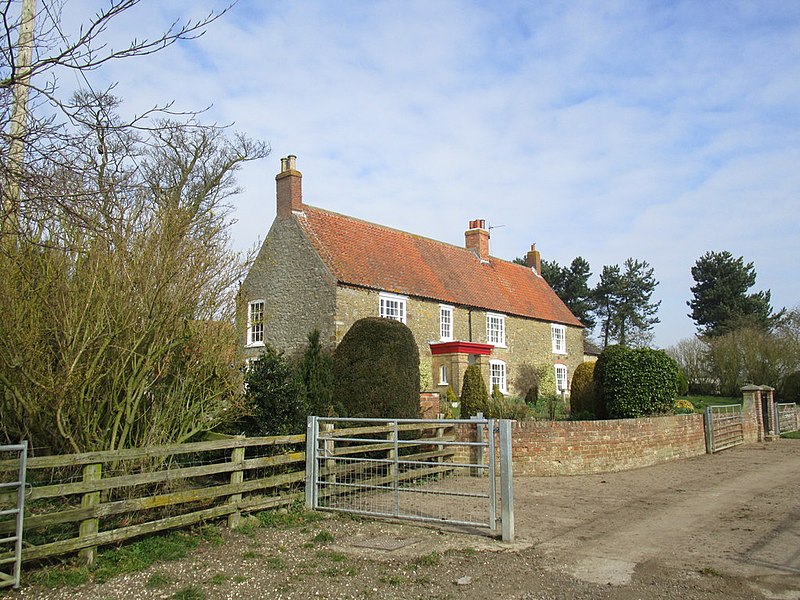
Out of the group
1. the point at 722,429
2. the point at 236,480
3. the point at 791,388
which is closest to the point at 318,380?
the point at 236,480

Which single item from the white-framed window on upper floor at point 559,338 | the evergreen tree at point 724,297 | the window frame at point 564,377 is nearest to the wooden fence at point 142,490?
the window frame at point 564,377

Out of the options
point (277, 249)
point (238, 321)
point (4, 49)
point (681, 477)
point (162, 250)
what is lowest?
point (681, 477)

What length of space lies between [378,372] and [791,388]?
101 ft

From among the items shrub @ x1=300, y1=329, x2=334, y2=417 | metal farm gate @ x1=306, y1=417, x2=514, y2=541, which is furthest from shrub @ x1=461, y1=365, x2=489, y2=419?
metal farm gate @ x1=306, y1=417, x2=514, y2=541

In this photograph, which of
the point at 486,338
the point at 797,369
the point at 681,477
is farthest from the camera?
the point at 797,369

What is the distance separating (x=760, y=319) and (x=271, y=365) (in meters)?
52.0

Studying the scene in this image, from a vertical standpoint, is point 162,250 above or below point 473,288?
below

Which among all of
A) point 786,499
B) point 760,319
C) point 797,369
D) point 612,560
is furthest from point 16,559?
point 760,319

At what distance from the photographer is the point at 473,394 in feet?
73.9

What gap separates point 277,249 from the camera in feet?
83.5

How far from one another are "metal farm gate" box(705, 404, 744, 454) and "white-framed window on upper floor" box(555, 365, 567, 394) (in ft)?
45.0

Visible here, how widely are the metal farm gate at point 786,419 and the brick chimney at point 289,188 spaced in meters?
19.4

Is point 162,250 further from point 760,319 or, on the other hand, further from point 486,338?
point 760,319

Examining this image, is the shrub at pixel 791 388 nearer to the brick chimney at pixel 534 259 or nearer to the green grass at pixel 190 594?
the brick chimney at pixel 534 259
